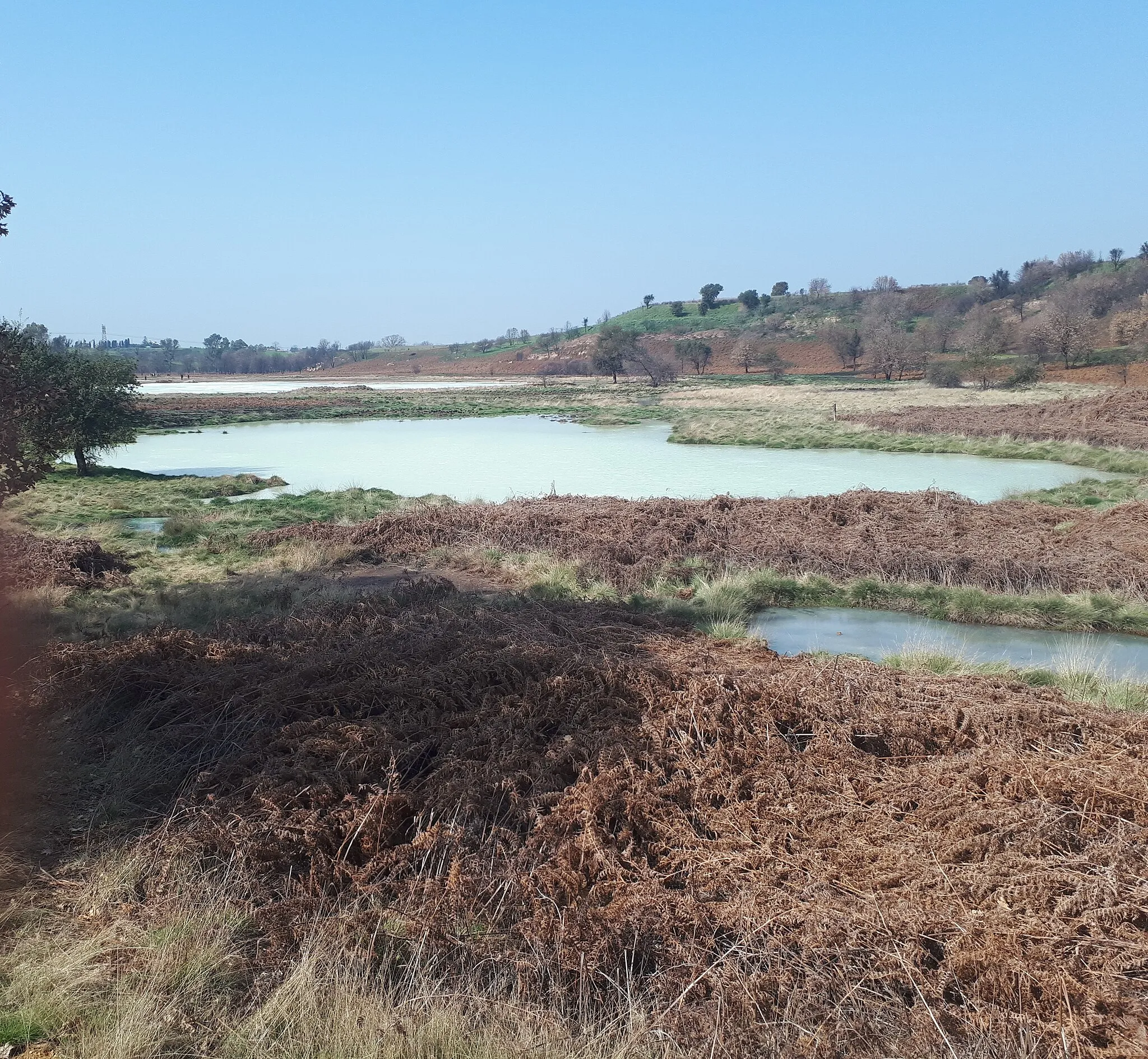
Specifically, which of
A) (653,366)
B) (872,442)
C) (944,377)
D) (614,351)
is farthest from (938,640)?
(614,351)

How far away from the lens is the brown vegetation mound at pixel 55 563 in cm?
1315

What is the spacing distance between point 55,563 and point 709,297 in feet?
524

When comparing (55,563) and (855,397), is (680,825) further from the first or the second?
(855,397)

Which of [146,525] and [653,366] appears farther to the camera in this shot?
[653,366]

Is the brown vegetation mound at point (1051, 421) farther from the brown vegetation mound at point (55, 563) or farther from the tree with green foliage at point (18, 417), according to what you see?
the tree with green foliage at point (18, 417)

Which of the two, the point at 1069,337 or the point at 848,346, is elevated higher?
the point at 848,346

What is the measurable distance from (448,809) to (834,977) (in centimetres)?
256

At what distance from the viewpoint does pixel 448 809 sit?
5.69 metres

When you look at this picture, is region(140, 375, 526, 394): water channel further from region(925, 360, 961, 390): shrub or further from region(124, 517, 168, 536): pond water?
region(124, 517, 168, 536): pond water

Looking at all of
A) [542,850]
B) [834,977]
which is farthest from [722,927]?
[542,850]

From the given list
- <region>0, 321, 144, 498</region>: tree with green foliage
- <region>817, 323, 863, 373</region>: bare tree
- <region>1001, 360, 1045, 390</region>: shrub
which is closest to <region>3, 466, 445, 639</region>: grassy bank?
<region>0, 321, 144, 498</region>: tree with green foliage

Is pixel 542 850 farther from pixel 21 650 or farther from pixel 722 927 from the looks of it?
pixel 21 650

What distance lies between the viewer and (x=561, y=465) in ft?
101

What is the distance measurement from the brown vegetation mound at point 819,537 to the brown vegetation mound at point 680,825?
20.4ft
